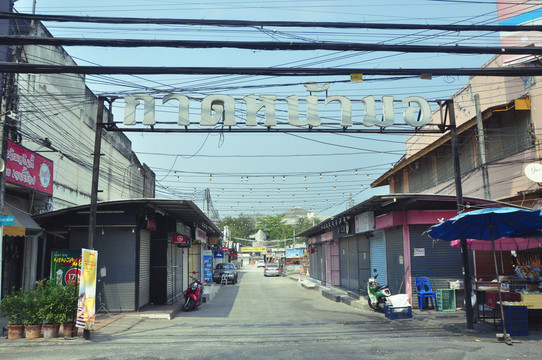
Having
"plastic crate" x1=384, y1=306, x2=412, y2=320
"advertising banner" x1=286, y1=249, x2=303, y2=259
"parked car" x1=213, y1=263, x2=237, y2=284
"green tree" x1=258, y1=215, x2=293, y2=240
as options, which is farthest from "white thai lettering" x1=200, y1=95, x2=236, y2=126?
"green tree" x1=258, y1=215, x2=293, y2=240

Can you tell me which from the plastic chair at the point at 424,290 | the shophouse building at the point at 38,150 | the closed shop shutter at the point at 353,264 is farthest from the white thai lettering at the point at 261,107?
the closed shop shutter at the point at 353,264

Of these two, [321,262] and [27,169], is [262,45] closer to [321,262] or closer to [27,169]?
[27,169]

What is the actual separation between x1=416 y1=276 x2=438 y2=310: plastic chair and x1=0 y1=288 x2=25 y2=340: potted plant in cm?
1248

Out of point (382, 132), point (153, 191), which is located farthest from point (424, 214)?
point (153, 191)

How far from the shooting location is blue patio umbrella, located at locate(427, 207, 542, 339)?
1045 centimetres

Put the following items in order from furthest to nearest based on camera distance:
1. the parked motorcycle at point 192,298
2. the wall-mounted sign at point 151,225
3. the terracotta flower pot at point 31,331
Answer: the parked motorcycle at point 192,298, the wall-mounted sign at point 151,225, the terracotta flower pot at point 31,331

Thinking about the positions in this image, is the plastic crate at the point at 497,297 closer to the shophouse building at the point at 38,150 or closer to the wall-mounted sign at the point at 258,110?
the wall-mounted sign at the point at 258,110

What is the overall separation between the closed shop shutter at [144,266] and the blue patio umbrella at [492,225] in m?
10.8

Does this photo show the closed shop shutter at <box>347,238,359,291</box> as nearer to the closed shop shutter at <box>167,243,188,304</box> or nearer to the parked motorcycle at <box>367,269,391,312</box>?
the parked motorcycle at <box>367,269,391,312</box>

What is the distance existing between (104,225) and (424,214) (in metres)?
11.7

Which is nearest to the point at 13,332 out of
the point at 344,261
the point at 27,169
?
the point at 27,169

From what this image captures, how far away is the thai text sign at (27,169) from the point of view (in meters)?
13.7

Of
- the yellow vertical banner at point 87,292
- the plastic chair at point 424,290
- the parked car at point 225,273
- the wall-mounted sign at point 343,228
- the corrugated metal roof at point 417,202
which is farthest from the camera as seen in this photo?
the parked car at point 225,273

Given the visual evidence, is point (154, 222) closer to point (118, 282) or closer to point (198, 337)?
point (118, 282)
